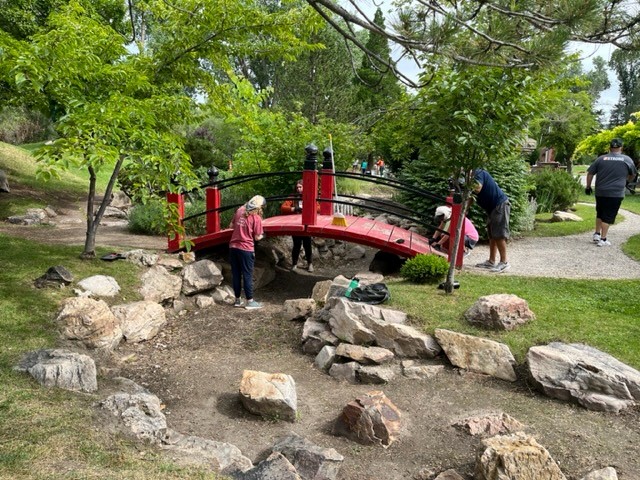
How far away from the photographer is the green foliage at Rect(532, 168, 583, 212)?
1608 centimetres

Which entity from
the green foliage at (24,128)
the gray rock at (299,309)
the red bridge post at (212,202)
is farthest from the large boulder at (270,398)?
the green foliage at (24,128)

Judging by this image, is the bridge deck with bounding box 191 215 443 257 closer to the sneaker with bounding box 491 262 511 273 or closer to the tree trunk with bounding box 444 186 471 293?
the sneaker with bounding box 491 262 511 273

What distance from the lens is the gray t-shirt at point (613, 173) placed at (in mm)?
9227

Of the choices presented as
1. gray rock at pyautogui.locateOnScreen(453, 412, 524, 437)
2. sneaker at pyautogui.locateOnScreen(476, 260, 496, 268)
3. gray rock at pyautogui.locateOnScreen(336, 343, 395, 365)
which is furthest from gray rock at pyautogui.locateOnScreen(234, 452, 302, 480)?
sneaker at pyautogui.locateOnScreen(476, 260, 496, 268)

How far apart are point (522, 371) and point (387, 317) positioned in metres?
1.66

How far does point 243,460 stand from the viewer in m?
4.03

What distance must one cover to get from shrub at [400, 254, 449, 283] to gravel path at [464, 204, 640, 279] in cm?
113

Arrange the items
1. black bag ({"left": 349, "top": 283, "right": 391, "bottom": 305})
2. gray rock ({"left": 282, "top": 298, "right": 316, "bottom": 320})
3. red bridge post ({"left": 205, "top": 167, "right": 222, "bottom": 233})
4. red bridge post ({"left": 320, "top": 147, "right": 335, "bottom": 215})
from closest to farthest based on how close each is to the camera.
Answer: black bag ({"left": 349, "top": 283, "right": 391, "bottom": 305}), gray rock ({"left": 282, "top": 298, "right": 316, "bottom": 320}), red bridge post ({"left": 205, "top": 167, "right": 222, "bottom": 233}), red bridge post ({"left": 320, "top": 147, "right": 335, "bottom": 215})

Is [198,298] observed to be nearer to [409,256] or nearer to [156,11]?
[409,256]

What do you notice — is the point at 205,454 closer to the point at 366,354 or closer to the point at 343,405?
the point at 343,405

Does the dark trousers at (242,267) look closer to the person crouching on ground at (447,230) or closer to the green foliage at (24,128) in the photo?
the person crouching on ground at (447,230)

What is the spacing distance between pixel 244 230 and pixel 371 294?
7.94ft

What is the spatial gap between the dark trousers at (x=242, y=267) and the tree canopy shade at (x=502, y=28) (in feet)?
15.1

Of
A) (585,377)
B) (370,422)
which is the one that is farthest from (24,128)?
(585,377)
